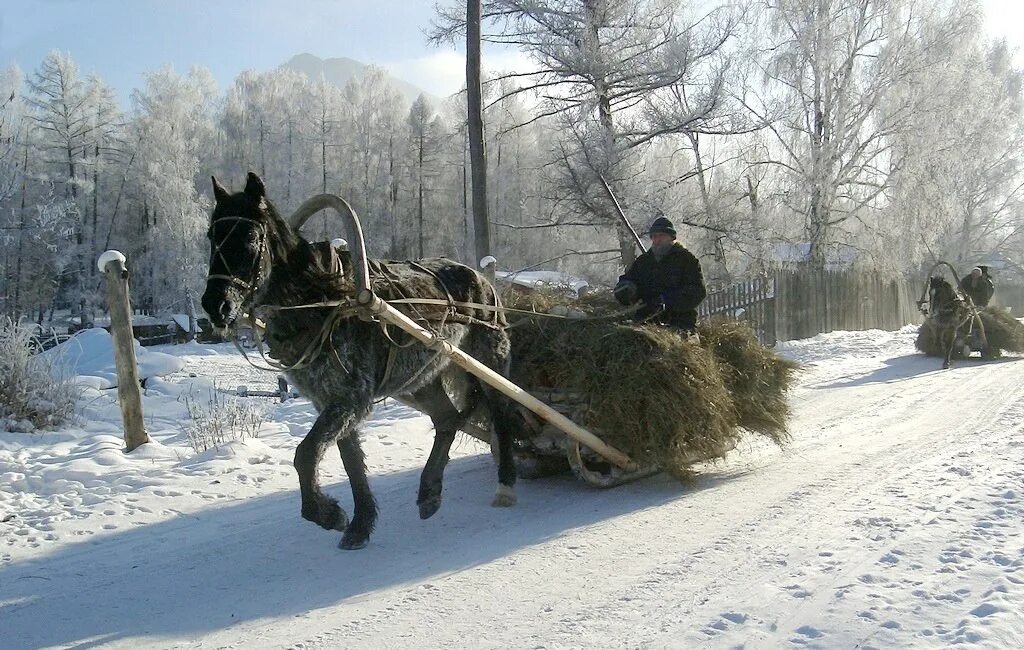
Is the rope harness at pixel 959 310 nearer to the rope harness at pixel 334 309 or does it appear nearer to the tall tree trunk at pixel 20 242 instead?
the rope harness at pixel 334 309

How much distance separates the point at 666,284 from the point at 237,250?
12.2ft

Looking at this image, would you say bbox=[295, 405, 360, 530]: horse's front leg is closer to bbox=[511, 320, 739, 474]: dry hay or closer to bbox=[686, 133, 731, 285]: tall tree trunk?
bbox=[511, 320, 739, 474]: dry hay

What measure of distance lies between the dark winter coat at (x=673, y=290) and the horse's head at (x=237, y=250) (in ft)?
11.1

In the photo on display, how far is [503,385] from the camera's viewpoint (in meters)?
5.46

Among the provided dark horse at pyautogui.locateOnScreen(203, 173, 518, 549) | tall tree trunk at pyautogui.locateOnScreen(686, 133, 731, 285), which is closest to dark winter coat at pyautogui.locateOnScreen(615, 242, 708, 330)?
dark horse at pyautogui.locateOnScreen(203, 173, 518, 549)

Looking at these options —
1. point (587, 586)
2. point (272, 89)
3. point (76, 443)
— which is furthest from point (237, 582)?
point (272, 89)

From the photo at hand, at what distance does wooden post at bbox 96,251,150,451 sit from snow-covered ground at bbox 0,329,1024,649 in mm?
270

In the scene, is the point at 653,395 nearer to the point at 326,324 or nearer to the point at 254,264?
the point at 326,324

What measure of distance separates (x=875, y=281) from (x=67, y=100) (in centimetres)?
3679

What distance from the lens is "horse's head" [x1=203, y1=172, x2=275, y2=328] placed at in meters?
3.90

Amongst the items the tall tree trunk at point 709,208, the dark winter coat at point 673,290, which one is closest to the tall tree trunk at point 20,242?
the tall tree trunk at point 709,208

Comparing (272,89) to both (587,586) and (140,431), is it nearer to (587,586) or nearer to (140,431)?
(140,431)

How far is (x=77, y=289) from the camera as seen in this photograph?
131ft

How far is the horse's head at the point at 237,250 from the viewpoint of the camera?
153 inches
